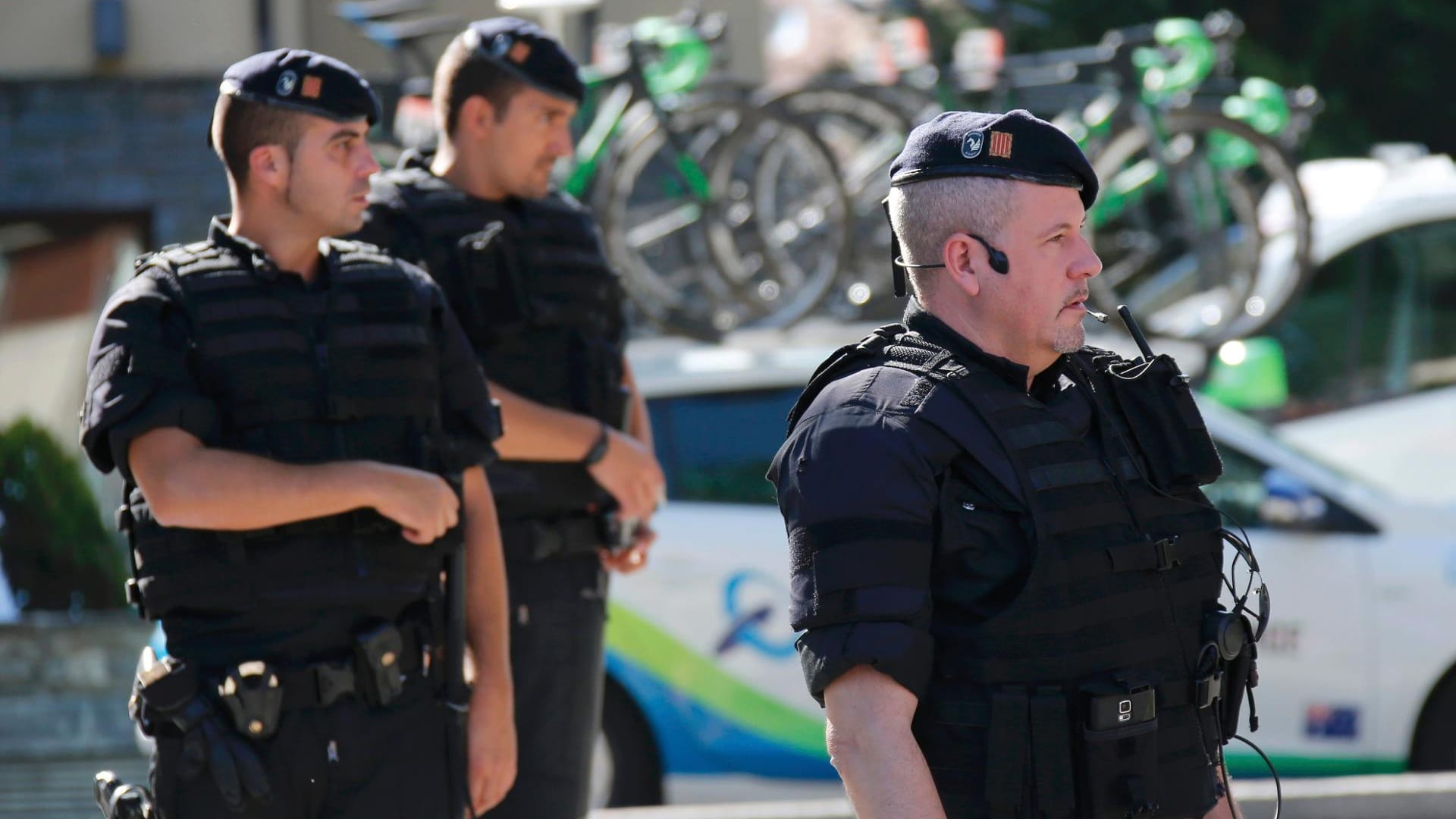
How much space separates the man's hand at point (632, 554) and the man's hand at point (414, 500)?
91 cm

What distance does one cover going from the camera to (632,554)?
4168mm

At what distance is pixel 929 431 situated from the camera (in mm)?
2479

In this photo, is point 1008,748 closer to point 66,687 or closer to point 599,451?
point 599,451

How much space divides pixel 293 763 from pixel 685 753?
11.3 ft

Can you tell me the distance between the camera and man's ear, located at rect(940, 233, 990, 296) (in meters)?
2.56

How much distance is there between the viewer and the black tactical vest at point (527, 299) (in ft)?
12.9

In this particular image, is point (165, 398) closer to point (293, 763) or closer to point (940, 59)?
point (293, 763)

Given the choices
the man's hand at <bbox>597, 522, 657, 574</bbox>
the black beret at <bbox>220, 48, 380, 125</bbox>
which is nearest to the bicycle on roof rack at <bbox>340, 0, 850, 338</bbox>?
the man's hand at <bbox>597, 522, 657, 574</bbox>

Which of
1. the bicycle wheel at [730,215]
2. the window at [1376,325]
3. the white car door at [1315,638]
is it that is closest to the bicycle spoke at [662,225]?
the bicycle wheel at [730,215]

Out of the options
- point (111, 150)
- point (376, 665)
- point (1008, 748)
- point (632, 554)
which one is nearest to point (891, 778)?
point (1008, 748)

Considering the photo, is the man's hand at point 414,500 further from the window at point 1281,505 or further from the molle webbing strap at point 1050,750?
the window at point 1281,505

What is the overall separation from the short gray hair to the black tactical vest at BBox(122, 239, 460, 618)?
1070 millimetres

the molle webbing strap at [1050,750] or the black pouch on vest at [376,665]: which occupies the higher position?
the molle webbing strap at [1050,750]

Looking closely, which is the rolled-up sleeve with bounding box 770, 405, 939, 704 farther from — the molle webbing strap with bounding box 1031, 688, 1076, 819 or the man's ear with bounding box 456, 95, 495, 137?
the man's ear with bounding box 456, 95, 495, 137
